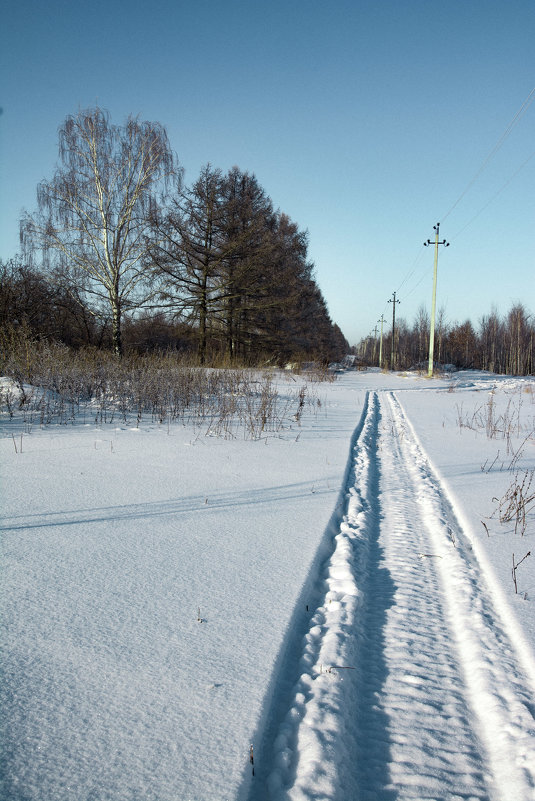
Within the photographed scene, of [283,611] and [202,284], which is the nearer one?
[283,611]

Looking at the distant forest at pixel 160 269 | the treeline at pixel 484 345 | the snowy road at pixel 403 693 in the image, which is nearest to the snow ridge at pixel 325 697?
the snowy road at pixel 403 693

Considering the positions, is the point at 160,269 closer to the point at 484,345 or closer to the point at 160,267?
the point at 160,267

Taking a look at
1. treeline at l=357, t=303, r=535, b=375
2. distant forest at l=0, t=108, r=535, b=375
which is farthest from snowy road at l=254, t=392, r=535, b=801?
treeline at l=357, t=303, r=535, b=375

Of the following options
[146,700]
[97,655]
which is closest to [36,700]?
[97,655]

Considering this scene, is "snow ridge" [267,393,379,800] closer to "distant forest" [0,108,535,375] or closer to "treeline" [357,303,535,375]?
"distant forest" [0,108,535,375]

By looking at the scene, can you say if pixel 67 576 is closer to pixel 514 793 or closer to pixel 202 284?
pixel 514 793

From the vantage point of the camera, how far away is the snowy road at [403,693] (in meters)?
1.33

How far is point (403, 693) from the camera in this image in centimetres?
169

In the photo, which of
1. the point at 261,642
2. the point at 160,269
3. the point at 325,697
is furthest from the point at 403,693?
the point at 160,269

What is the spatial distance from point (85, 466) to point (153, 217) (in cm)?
1063

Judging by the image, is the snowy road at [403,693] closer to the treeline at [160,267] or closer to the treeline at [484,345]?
the treeline at [160,267]

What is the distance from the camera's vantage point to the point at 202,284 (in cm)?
1764

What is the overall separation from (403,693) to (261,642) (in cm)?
59

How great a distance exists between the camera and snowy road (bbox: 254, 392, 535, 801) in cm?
133
